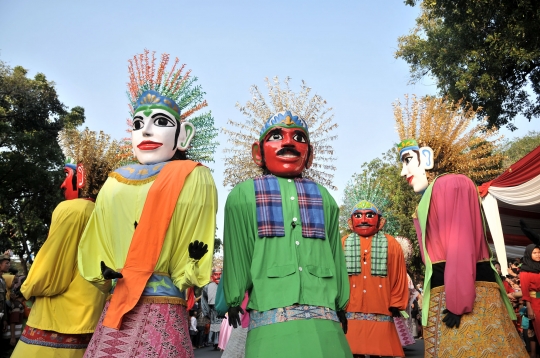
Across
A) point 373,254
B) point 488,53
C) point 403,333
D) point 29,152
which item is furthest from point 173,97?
point 29,152

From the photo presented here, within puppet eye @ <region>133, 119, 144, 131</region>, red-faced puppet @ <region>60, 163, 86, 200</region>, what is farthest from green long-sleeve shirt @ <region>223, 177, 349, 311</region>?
red-faced puppet @ <region>60, 163, 86, 200</region>

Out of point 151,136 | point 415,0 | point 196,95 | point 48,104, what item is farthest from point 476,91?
point 48,104

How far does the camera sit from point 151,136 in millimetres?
4598

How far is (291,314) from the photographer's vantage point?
3.71 metres

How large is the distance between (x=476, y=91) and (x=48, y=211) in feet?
49.6

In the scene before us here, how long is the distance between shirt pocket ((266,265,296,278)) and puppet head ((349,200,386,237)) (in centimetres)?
452

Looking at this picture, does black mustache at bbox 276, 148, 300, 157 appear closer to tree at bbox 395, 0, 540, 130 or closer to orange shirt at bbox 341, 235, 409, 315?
orange shirt at bbox 341, 235, 409, 315

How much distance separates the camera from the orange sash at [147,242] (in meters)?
3.86

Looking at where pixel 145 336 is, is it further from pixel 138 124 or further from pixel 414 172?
pixel 414 172

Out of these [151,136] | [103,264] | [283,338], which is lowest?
[283,338]

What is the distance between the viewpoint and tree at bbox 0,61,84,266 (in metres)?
18.9

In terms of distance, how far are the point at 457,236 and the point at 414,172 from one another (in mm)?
1079

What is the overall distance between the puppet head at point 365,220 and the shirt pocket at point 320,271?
4.36m

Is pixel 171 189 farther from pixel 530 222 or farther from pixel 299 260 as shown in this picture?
pixel 530 222
